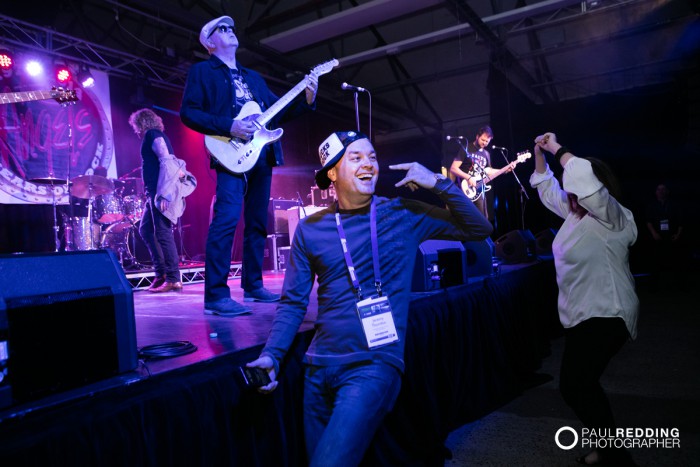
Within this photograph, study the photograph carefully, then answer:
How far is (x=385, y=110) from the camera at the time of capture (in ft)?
43.7

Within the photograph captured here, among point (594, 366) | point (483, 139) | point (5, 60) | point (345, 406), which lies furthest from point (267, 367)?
point (5, 60)

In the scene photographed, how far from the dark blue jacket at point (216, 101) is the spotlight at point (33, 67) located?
19.0ft

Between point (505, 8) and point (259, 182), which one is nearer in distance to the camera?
point (259, 182)

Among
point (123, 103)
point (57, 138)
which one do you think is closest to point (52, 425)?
point (57, 138)

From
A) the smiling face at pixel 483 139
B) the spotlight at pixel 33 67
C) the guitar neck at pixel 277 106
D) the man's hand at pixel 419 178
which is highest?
the spotlight at pixel 33 67

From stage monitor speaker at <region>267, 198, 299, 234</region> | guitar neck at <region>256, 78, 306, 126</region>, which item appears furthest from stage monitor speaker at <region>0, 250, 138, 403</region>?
stage monitor speaker at <region>267, 198, 299, 234</region>

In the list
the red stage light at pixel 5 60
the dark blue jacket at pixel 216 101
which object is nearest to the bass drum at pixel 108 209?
the red stage light at pixel 5 60

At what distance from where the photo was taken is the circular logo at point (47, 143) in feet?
21.6

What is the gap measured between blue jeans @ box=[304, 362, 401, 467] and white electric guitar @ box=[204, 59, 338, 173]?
4.74ft

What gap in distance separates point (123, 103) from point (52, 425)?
833cm

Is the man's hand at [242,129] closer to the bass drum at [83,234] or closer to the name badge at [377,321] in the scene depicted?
the name badge at [377,321]

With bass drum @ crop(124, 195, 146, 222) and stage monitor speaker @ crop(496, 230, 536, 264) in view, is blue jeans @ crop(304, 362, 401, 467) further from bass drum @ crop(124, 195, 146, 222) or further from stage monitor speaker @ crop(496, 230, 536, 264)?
bass drum @ crop(124, 195, 146, 222)

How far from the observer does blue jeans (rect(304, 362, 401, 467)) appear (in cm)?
138

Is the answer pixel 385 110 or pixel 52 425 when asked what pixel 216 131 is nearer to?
pixel 52 425
